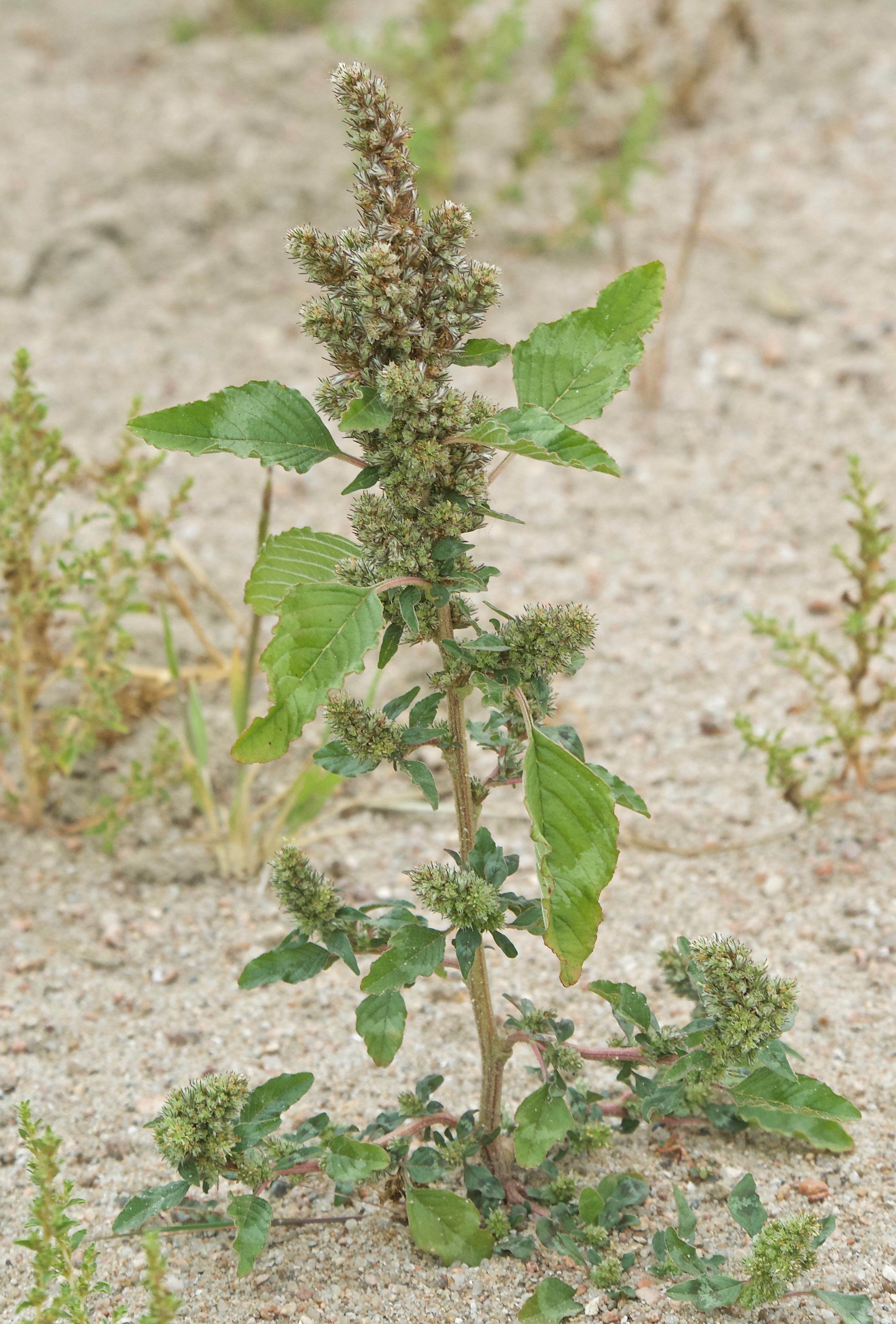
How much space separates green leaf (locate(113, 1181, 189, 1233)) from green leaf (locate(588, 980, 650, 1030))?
2.06 feet

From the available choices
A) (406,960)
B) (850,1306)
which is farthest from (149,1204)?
(850,1306)

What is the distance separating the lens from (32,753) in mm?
2727

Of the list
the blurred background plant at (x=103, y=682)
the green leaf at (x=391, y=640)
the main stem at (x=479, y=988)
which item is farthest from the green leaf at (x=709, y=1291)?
the blurred background plant at (x=103, y=682)

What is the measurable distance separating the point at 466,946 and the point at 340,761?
11.5 inches

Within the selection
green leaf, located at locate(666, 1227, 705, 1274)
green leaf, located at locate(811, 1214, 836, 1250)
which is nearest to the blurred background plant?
green leaf, located at locate(666, 1227, 705, 1274)

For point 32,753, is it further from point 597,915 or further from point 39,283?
point 39,283

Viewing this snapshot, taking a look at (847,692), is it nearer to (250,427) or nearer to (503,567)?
(503,567)

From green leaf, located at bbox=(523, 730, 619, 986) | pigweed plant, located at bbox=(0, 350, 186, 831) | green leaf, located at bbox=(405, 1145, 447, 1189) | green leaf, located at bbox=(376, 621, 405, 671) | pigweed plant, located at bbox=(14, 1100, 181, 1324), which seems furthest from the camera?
pigweed plant, located at bbox=(0, 350, 186, 831)

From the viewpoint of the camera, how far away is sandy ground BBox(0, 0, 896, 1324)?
6.45 ft

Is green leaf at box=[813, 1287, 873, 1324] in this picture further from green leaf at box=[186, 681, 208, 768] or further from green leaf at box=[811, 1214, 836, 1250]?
green leaf at box=[186, 681, 208, 768]

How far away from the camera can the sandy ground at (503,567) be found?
1.96 meters

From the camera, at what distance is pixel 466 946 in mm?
1557

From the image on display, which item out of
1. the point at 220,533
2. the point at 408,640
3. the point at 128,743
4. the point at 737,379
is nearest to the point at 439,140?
the point at 737,379

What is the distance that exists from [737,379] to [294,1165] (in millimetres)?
3213
